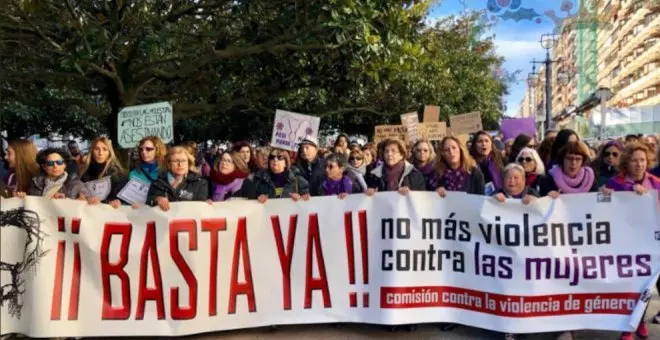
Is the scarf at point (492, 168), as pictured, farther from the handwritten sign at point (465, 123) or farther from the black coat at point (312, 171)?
the handwritten sign at point (465, 123)

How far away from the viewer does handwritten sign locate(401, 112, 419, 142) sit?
36.9ft

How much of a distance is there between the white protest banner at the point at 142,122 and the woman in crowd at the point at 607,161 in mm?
4290

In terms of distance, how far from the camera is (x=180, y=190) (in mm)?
5039

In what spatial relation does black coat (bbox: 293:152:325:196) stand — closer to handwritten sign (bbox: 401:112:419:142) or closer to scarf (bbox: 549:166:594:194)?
scarf (bbox: 549:166:594:194)

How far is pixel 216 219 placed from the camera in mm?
4809

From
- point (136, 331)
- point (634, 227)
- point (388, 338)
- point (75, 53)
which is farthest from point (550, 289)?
point (75, 53)

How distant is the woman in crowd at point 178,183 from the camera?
16.4ft

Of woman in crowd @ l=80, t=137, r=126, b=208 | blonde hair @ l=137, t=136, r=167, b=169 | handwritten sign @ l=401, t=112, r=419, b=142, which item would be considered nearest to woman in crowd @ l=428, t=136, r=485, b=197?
blonde hair @ l=137, t=136, r=167, b=169

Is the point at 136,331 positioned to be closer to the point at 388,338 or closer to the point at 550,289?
the point at 388,338

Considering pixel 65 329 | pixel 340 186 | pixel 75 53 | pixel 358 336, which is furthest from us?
pixel 75 53

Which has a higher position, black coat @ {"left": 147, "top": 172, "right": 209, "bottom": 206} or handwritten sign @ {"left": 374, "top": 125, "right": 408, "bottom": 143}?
handwritten sign @ {"left": 374, "top": 125, "right": 408, "bottom": 143}

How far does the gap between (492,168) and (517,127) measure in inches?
236

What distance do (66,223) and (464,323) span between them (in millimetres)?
2947

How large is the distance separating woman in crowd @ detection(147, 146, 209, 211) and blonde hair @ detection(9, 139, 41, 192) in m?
1.08
